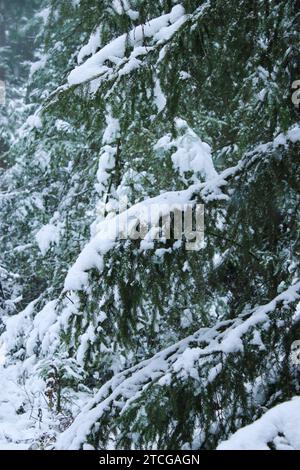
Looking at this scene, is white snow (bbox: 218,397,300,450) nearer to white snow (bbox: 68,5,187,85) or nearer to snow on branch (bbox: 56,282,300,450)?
snow on branch (bbox: 56,282,300,450)

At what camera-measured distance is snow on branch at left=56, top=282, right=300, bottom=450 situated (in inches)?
121

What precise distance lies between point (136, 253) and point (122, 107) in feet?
3.32

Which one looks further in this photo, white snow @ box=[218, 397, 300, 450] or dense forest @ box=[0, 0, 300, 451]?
dense forest @ box=[0, 0, 300, 451]

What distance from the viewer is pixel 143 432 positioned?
292 cm

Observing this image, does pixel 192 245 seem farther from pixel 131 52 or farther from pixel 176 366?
pixel 131 52

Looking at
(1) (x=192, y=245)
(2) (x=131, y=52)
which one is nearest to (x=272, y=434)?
(1) (x=192, y=245)

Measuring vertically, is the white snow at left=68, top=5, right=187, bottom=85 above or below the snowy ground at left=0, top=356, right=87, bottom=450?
above

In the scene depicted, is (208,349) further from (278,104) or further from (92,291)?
(278,104)

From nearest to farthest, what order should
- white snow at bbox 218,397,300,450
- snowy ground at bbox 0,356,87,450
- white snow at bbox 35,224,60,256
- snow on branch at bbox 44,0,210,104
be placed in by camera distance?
white snow at bbox 218,397,300,450 < snow on branch at bbox 44,0,210,104 < snowy ground at bbox 0,356,87,450 < white snow at bbox 35,224,60,256

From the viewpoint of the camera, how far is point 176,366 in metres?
3.09

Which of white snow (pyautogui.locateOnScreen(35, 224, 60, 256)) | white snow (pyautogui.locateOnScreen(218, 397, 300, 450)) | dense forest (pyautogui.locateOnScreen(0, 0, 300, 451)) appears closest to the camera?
white snow (pyautogui.locateOnScreen(218, 397, 300, 450))

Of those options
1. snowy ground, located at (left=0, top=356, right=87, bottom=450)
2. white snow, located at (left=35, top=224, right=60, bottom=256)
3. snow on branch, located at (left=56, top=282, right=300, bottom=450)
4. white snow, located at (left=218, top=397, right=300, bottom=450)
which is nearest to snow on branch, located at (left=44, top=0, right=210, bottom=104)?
snow on branch, located at (left=56, top=282, right=300, bottom=450)

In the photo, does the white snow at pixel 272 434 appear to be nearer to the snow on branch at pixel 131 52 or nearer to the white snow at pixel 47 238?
the snow on branch at pixel 131 52

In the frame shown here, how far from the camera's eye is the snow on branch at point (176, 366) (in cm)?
308
